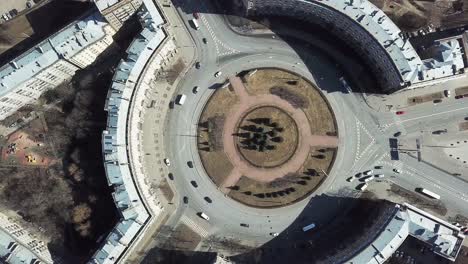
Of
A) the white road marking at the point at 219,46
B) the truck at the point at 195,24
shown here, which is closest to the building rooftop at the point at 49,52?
the truck at the point at 195,24

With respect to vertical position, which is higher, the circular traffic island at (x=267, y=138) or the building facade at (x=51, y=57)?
the building facade at (x=51, y=57)

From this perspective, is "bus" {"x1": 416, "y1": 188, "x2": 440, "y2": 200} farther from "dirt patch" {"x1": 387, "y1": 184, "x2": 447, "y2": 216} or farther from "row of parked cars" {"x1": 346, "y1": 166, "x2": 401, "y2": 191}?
"row of parked cars" {"x1": 346, "y1": 166, "x2": 401, "y2": 191}

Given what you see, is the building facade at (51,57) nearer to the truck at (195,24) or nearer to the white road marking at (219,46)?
the truck at (195,24)

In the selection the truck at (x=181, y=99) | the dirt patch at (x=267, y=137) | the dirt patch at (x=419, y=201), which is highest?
the truck at (x=181, y=99)

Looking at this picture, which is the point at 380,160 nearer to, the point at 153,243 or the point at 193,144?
the point at 193,144

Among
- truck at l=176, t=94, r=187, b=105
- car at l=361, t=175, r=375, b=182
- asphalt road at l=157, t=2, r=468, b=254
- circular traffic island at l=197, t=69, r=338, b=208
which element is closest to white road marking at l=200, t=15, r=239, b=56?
asphalt road at l=157, t=2, r=468, b=254

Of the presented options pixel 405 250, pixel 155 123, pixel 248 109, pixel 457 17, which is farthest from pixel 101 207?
pixel 457 17

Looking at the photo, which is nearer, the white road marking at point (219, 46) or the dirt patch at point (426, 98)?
the dirt patch at point (426, 98)
